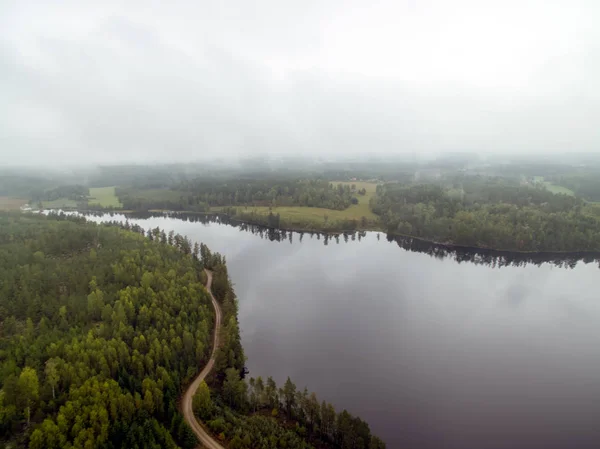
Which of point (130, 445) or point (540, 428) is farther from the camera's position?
point (540, 428)

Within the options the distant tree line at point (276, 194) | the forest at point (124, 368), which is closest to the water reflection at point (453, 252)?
the distant tree line at point (276, 194)

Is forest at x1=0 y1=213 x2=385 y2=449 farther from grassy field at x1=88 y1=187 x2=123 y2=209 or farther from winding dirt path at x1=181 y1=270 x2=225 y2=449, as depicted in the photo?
grassy field at x1=88 y1=187 x2=123 y2=209

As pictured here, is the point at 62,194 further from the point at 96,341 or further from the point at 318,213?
the point at 96,341

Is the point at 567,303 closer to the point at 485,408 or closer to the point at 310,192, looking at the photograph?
the point at 485,408

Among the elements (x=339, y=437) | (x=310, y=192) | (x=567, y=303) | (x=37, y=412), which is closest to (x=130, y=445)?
(x=37, y=412)

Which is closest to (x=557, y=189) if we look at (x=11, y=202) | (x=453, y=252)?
(x=453, y=252)

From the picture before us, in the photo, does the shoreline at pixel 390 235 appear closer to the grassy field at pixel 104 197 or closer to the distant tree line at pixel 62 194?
the grassy field at pixel 104 197
